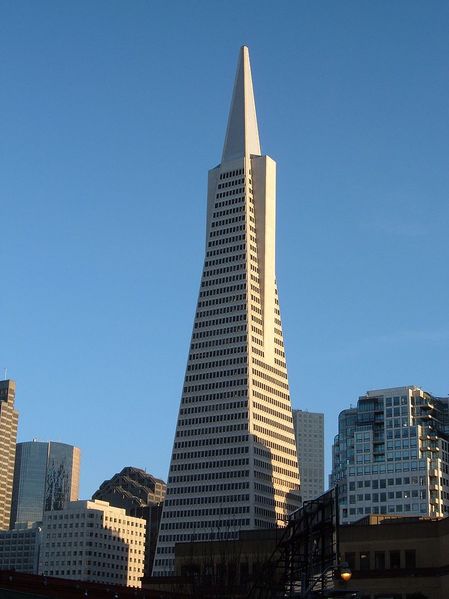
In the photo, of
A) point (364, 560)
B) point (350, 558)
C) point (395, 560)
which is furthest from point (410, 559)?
point (350, 558)

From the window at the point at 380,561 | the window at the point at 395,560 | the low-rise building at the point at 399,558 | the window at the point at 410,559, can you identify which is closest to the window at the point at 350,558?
the low-rise building at the point at 399,558

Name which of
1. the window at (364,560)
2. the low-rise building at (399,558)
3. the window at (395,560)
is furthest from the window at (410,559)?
the window at (364,560)

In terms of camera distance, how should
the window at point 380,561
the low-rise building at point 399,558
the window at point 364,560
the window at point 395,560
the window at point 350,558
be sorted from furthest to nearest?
the window at point 350,558, the window at point 364,560, the window at point 380,561, the window at point 395,560, the low-rise building at point 399,558

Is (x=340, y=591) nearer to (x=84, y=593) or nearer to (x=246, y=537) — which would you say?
(x=84, y=593)

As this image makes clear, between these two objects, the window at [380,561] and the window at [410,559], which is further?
the window at [380,561]

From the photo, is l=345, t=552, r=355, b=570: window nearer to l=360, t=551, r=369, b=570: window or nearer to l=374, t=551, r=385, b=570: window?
l=360, t=551, r=369, b=570: window

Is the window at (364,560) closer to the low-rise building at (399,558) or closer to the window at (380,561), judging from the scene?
the low-rise building at (399,558)

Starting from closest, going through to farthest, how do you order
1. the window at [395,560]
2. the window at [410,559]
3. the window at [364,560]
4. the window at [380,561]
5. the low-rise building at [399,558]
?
the low-rise building at [399,558] → the window at [410,559] → the window at [395,560] → the window at [380,561] → the window at [364,560]

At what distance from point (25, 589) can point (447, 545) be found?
190 ft

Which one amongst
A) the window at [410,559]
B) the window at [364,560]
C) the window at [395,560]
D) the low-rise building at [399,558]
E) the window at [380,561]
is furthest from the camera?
the window at [364,560]

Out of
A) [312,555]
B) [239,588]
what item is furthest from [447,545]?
[312,555]

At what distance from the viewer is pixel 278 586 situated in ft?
313

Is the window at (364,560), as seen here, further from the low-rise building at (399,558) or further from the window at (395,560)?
the window at (395,560)

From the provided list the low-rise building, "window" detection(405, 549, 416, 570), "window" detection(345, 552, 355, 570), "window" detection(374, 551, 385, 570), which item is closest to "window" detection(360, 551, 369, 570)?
the low-rise building
